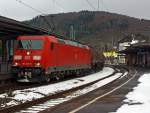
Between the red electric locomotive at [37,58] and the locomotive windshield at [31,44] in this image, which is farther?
the locomotive windshield at [31,44]

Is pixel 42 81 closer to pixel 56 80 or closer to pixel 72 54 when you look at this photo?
pixel 56 80

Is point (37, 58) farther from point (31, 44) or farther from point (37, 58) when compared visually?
point (31, 44)

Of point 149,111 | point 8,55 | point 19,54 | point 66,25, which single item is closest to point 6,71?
point 19,54

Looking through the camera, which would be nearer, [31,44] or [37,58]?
[37,58]

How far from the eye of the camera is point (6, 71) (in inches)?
1361

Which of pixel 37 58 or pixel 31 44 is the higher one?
pixel 31 44

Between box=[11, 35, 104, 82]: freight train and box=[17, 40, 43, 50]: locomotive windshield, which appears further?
box=[17, 40, 43, 50]: locomotive windshield

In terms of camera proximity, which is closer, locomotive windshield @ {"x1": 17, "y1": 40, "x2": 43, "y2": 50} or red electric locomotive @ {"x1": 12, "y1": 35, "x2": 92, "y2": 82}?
red electric locomotive @ {"x1": 12, "y1": 35, "x2": 92, "y2": 82}

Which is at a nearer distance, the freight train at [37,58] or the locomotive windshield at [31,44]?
the freight train at [37,58]

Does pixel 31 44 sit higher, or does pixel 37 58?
pixel 31 44

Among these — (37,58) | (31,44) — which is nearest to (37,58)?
(37,58)

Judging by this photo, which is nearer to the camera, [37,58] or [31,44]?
[37,58]

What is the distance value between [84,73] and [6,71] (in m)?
16.1

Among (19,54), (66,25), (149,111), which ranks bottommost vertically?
(149,111)
